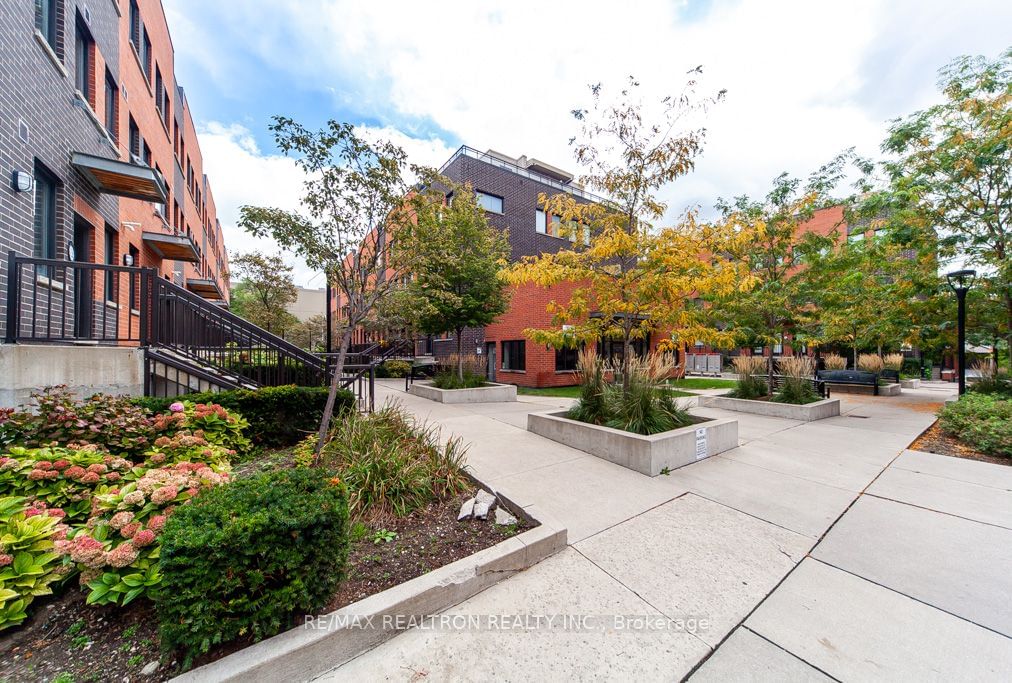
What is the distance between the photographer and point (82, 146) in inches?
262

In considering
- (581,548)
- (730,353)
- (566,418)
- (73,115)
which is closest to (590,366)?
(566,418)

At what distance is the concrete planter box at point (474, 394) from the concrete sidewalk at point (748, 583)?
6.98 meters

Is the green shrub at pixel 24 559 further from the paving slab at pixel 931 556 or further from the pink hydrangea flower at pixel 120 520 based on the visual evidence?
the paving slab at pixel 931 556

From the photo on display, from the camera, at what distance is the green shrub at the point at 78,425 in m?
3.66

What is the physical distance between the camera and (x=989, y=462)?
18.7ft

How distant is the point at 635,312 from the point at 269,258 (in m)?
20.3

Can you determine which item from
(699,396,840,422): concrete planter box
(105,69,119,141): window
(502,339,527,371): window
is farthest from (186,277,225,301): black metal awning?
(699,396,840,422): concrete planter box

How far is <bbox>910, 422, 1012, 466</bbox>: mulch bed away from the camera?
589cm

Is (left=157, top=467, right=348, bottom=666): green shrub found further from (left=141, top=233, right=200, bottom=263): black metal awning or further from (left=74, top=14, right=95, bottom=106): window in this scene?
(left=141, top=233, right=200, bottom=263): black metal awning

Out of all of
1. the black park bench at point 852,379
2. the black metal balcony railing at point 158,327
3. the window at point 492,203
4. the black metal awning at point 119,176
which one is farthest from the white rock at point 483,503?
the window at point 492,203

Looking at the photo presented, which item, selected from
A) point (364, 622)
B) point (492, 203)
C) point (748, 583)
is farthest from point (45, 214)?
point (492, 203)

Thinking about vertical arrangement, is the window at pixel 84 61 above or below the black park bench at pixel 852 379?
above

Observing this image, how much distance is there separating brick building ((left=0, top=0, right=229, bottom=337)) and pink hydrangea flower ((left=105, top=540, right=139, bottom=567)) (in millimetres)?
4568

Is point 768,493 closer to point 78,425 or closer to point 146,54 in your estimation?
point 78,425
